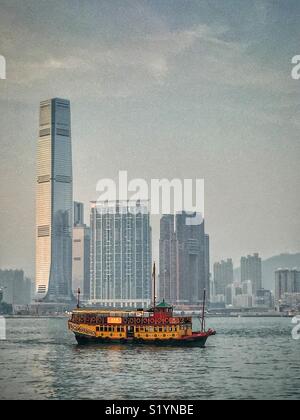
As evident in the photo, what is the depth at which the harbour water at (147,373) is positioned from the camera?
119 feet

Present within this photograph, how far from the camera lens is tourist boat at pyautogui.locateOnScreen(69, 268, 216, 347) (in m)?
63.8

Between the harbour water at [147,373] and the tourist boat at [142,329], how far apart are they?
1630 mm

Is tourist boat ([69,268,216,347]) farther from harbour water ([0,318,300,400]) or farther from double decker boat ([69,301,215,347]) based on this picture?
harbour water ([0,318,300,400])

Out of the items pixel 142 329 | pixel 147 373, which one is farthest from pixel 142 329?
pixel 147 373

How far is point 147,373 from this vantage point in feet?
144

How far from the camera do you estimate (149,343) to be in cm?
6372

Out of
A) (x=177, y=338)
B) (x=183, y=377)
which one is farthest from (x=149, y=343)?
(x=183, y=377)

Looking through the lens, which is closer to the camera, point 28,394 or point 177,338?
point 28,394

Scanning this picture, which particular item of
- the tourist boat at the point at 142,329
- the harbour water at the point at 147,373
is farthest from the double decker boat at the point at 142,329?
the harbour water at the point at 147,373
